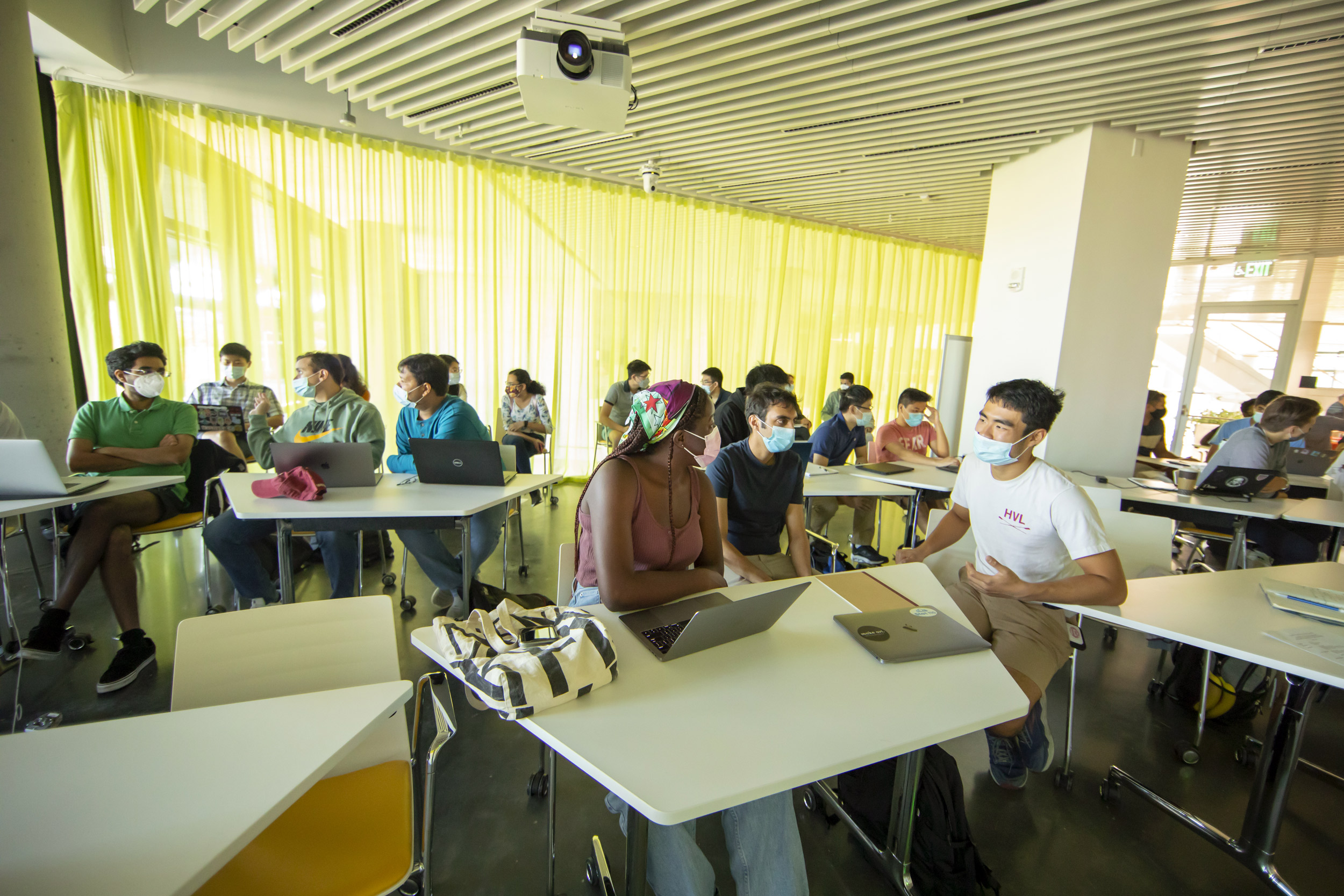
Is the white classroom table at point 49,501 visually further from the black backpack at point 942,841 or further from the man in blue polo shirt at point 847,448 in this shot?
the man in blue polo shirt at point 847,448

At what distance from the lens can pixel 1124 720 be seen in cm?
249

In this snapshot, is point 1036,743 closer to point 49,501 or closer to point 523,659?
point 523,659

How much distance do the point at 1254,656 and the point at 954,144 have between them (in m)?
4.22

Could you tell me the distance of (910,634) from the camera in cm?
146

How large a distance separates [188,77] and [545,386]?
368cm

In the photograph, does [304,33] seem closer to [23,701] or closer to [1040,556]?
[23,701]

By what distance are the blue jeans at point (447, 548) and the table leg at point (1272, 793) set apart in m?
3.12

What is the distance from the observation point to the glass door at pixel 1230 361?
770 cm

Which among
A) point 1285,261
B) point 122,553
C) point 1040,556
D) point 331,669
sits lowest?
point 122,553

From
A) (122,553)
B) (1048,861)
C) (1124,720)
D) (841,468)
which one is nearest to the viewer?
(1048,861)

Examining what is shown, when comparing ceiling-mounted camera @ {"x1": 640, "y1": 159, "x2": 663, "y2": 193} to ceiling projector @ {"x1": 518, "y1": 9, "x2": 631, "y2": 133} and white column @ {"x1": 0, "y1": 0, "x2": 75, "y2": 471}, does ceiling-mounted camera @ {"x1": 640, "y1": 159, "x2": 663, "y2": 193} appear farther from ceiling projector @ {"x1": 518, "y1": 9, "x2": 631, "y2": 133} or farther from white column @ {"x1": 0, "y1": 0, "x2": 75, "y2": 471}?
white column @ {"x1": 0, "y1": 0, "x2": 75, "y2": 471}

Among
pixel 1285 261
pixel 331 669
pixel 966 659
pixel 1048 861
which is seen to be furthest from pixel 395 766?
pixel 1285 261

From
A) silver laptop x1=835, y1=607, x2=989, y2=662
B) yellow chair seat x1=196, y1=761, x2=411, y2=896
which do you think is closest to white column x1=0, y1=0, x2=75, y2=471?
yellow chair seat x1=196, y1=761, x2=411, y2=896

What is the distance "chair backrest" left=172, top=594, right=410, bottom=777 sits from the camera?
4.30 ft
